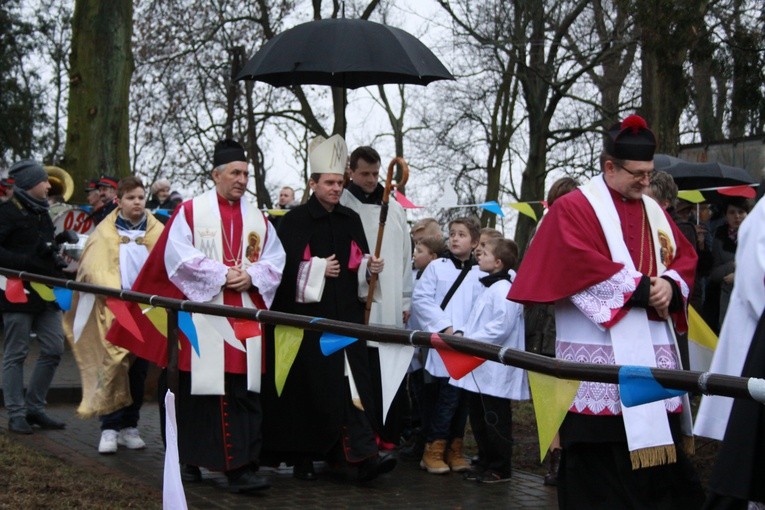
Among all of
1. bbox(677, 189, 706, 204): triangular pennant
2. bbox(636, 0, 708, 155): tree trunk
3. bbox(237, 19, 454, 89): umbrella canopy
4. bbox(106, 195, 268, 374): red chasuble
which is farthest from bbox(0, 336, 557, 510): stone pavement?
bbox(636, 0, 708, 155): tree trunk

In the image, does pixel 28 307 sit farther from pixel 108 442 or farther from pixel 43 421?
pixel 108 442

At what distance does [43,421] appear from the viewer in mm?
9336

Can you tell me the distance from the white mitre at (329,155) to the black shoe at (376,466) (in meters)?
1.89

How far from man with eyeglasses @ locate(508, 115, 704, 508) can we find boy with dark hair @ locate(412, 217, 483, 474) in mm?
2529

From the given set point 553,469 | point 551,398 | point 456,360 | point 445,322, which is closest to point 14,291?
point 445,322

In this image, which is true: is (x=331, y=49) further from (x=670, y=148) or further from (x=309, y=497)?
(x=670, y=148)

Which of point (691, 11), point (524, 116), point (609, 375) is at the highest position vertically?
point (524, 116)

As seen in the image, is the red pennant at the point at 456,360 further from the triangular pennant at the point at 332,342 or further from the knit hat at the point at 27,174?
the knit hat at the point at 27,174

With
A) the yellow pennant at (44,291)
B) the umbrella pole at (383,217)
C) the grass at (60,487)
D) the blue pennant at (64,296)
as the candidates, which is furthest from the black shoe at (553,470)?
the yellow pennant at (44,291)

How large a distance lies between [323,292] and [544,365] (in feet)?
13.5

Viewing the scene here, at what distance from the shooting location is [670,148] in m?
15.4

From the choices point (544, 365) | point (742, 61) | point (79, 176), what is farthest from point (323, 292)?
point (79, 176)

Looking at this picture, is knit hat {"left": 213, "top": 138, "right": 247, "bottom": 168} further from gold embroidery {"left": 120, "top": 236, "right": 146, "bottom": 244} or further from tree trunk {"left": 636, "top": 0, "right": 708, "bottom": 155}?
tree trunk {"left": 636, "top": 0, "right": 708, "bottom": 155}

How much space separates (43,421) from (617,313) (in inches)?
222
